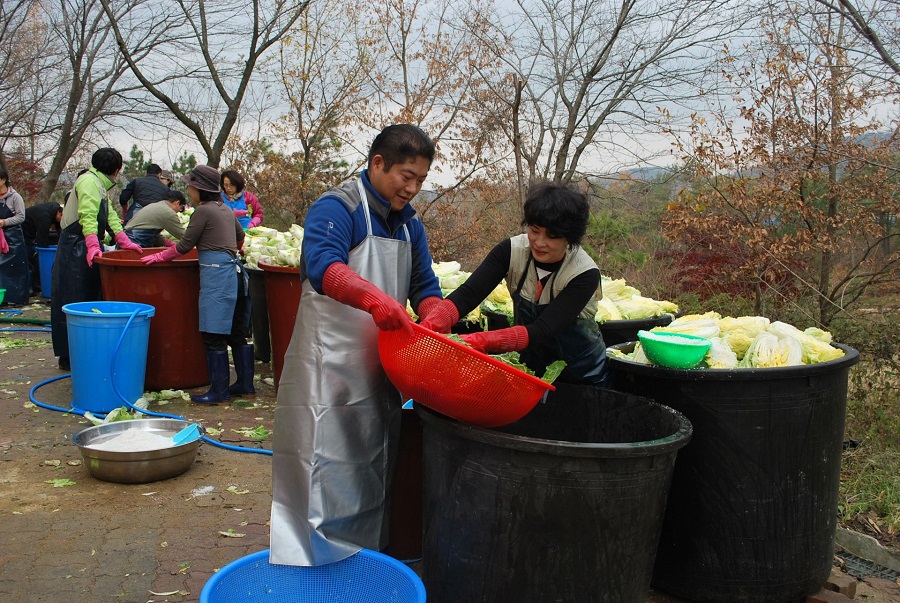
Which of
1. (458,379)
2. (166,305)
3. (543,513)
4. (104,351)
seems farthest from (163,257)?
(543,513)

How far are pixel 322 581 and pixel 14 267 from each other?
428 inches

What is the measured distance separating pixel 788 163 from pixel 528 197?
18.3ft

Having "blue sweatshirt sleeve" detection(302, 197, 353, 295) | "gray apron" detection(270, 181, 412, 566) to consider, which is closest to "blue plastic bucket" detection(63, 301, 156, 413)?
"gray apron" detection(270, 181, 412, 566)

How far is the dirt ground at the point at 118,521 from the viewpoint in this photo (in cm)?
324

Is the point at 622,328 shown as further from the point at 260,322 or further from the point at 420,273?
the point at 260,322

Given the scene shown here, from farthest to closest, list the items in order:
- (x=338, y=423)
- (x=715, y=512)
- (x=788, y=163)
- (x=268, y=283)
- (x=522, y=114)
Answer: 1. (x=522, y=114)
2. (x=788, y=163)
3. (x=268, y=283)
4. (x=715, y=512)
5. (x=338, y=423)

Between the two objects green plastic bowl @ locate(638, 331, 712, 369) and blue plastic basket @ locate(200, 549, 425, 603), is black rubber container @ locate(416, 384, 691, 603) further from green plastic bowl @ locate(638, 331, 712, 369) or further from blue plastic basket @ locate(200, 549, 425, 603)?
green plastic bowl @ locate(638, 331, 712, 369)

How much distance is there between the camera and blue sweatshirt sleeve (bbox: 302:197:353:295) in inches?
105

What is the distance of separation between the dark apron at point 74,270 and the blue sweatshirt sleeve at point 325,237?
15.1ft

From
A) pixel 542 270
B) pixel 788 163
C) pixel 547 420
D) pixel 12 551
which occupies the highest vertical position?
pixel 788 163

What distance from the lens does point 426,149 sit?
288cm

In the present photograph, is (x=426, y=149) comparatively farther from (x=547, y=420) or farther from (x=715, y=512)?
(x=715, y=512)

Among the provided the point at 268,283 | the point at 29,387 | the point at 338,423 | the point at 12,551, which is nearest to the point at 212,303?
the point at 268,283

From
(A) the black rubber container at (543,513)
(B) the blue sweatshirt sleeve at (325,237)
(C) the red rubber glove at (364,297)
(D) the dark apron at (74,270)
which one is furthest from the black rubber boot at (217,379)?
(A) the black rubber container at (543,513)
